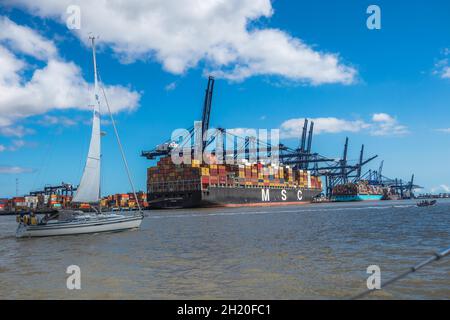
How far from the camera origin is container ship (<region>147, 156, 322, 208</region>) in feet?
327

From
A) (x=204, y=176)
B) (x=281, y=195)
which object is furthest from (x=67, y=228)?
(x=281, y=195)

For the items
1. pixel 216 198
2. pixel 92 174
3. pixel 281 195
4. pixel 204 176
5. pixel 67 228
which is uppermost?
pixel 204 176

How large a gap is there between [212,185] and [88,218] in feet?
237

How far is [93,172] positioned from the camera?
99.5 feet

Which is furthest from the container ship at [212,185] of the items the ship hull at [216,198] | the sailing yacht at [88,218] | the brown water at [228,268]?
the brown water at [228,268]

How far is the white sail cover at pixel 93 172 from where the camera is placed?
29.6 metres

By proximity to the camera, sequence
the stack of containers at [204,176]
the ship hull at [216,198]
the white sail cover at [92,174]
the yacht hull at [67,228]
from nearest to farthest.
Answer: the yacht hull at [67,228] < the white sail cover at [92,174] < the ship hull at [216,198] < the stack of containers at [204,176]

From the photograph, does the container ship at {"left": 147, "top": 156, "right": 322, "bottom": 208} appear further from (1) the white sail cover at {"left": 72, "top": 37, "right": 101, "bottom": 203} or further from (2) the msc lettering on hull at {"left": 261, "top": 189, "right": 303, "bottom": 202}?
(1) the white sail cover at {"left": 72, "top": 37, "right": 101, "bottom": 203}

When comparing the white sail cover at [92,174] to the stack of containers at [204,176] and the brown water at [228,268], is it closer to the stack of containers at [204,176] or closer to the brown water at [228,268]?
the brown water at [228,268]

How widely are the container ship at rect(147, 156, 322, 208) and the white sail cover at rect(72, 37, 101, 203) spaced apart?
2649 inches

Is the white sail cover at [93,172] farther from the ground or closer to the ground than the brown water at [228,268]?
farther from the ground

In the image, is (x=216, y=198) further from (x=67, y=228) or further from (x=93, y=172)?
(x=67, y=228)
